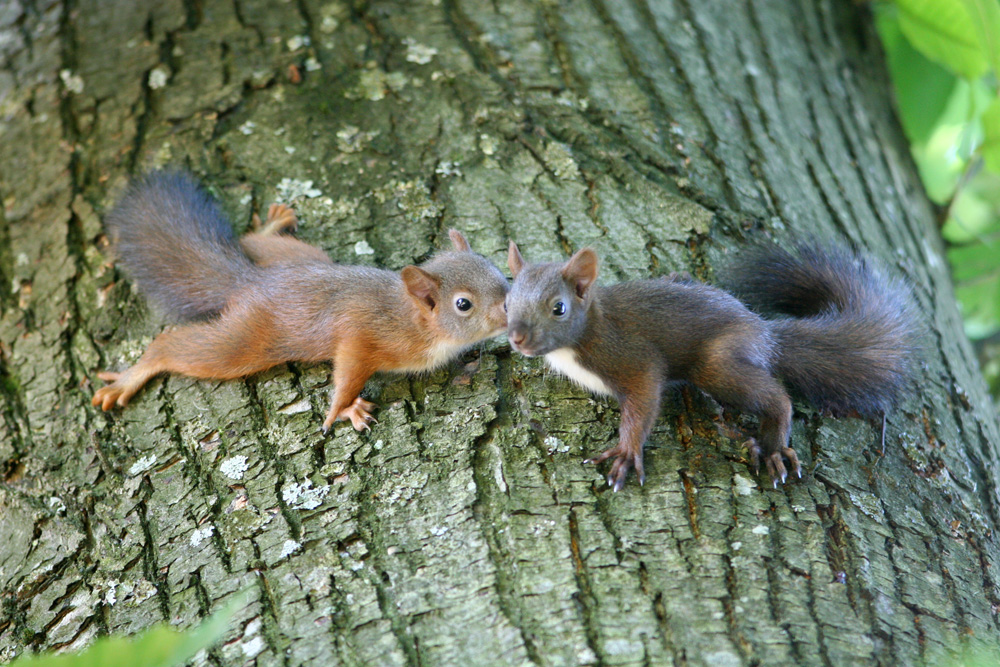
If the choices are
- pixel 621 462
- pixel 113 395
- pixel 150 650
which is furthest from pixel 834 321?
pixel 150 650

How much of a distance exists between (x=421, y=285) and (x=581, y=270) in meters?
0.62

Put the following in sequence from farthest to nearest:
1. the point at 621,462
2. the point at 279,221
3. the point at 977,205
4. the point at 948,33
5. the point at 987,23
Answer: the point at 977,205
the point at 948,33
the point at 987,23
the point at 279,221
the point at 621,462

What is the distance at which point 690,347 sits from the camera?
2.98 metres

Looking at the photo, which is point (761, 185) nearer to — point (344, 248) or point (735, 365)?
point (735, 365)

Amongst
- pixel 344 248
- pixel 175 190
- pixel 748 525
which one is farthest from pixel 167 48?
pixel 748 525

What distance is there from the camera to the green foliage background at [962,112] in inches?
156

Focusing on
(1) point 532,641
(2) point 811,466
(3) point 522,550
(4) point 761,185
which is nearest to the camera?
(1) point 532,641

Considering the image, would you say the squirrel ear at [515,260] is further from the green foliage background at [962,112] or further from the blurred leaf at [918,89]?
the blurred leaf at [918,89]

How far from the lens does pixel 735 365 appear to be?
2875mm

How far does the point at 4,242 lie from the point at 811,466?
3.42 metres

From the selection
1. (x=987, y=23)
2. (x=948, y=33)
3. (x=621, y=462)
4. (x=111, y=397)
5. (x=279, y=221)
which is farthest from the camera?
(x=948, y=33)

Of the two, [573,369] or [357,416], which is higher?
[573,369]

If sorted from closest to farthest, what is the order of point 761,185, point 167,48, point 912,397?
1. point 912,397
2. point 761,185
3. point 167,48

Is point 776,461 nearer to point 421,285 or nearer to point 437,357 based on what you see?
point 437,357
